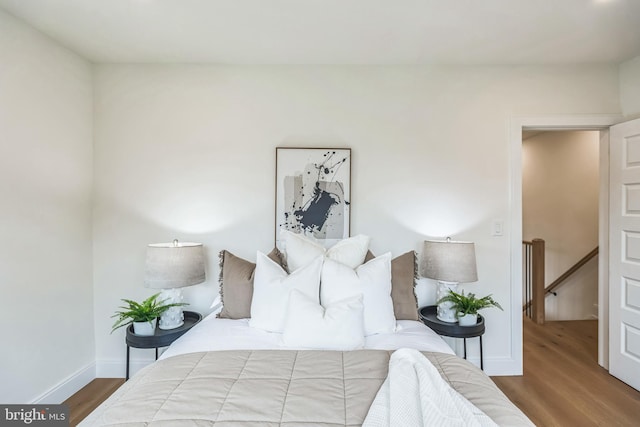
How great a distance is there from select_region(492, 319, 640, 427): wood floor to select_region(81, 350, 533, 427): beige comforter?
1.31 m

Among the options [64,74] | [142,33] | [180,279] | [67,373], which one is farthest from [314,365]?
[64,74]

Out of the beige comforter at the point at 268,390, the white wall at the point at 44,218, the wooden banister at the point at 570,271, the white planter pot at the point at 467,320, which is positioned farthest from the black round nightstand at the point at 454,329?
the wooden banister at the point at 570,271

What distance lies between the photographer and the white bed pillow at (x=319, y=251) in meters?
2.20

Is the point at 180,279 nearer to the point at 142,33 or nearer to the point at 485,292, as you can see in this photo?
the point at 142,33

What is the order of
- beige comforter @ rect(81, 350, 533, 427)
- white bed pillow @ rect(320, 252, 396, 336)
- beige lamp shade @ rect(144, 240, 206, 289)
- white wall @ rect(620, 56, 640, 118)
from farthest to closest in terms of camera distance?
1. white wall @ rect(620, 56, 640, 118)
2. beige lamp shade @ rect(144, 240, 206, 289)
3. white bed pillow @ rect(320, 252, 396, 336)
4. beige comforter @ rect(81, 350, 533, 427)

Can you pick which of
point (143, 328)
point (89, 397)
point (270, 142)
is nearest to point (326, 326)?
point (143, 328)

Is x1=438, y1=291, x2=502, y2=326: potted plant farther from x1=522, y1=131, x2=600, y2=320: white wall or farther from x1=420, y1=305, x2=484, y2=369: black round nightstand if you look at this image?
x1=522, y1=131, x2=600, y2=320: white wall

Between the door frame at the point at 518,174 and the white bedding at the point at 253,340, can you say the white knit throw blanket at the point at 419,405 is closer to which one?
the white bedding at the point at 253,340

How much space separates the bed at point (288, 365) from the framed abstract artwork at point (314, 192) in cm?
47

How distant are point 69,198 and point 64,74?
2.95 feet

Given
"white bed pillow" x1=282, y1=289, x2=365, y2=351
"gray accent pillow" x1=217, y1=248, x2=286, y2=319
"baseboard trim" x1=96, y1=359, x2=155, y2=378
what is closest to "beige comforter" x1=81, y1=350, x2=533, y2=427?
"white bed pillow" x1=282, y1=289, x2=365, y2=351

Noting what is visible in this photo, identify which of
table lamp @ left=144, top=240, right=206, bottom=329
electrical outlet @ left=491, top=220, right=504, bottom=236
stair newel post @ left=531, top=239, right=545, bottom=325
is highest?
electrical outlet @ left=491, top=220, right=504, bottom=236

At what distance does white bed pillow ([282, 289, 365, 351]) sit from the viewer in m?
1.64

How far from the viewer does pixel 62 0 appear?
71.8 inches
